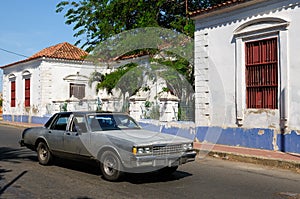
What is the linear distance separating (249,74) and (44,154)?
7.35 metres

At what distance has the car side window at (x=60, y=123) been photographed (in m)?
8.86

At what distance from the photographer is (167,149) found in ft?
24.2

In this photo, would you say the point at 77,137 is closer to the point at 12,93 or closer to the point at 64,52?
the point at 64,52

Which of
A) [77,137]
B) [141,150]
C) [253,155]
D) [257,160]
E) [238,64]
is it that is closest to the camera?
[141,150]

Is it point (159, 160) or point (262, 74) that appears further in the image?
point (262, 74)

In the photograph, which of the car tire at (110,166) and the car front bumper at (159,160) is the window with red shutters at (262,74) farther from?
the car tire at (110,166)

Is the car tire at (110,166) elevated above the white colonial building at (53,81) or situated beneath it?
situated beneath

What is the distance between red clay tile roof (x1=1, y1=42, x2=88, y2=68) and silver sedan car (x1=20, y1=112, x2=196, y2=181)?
1860cm

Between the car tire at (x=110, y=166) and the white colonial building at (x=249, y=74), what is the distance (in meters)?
6.51

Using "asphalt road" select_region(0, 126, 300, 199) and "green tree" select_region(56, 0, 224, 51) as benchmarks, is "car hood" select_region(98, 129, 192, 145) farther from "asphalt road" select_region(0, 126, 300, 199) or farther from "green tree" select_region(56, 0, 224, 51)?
"green tree" select_region(56, 0, 224, 51)

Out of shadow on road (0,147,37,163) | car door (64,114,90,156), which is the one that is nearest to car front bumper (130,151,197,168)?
car door (64,114,90,156)

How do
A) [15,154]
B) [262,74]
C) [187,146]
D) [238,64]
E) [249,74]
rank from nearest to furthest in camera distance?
[187,146] → [15,154] → [262,74] → [249,74] → [238,64]

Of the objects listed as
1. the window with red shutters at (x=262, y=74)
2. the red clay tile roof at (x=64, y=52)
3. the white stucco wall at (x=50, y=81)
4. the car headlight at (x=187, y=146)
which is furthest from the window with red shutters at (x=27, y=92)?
the car headlight at (x=187, y=146)

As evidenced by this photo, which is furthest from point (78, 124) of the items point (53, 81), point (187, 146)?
point (53, 81)
